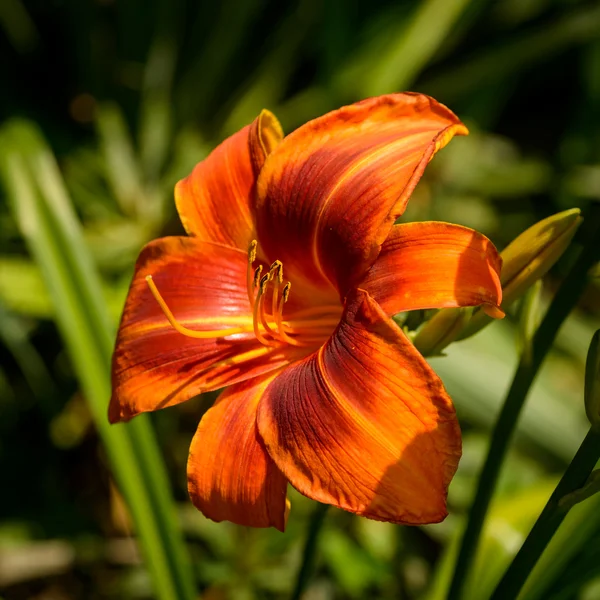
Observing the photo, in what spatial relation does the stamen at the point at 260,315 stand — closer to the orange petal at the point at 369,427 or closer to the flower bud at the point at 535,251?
the orange petal at the point at 369,427

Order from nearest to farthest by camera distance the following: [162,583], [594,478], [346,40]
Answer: [594,478] < [162,583] < [346,40]

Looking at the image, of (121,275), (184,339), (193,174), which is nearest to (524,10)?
(121,275)

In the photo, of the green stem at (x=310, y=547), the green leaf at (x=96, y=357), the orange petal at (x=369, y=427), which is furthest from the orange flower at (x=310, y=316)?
the green leaf at (x=96, y=357)

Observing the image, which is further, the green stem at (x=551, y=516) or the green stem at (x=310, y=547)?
the green stem at (x=310, y=547)

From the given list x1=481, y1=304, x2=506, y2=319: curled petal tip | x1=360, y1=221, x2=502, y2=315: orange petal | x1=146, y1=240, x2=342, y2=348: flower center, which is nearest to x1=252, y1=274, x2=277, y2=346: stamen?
x1=146, y1=240, x2=342, y2=348: flower center

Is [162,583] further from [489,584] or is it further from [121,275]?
[121,275]

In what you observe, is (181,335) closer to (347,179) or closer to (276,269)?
(276,269)

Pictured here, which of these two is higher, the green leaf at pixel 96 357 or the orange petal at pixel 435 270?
the orange petal at pixel 435 270
